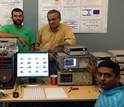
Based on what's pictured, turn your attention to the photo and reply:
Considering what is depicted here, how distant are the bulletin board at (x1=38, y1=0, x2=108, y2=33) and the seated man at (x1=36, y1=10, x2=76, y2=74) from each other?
33 cm

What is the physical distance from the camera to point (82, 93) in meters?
3.30

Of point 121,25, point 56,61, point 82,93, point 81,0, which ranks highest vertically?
point 81,0

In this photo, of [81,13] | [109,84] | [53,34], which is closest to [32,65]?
[53,34]

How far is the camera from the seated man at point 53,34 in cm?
454

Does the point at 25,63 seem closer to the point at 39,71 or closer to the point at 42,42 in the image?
the point at 39,71

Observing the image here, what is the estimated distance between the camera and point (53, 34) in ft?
15.4

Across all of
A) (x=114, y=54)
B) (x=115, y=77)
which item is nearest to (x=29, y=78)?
(x=114, y=54)

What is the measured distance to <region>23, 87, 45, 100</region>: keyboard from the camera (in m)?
3.13

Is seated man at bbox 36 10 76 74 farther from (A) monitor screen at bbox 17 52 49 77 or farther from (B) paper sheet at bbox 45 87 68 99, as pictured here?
(B) paper sheet at bbox 45 87 68 99

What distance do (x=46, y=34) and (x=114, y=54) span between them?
1331mm

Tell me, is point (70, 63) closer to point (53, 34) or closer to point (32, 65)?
point (32, 65)

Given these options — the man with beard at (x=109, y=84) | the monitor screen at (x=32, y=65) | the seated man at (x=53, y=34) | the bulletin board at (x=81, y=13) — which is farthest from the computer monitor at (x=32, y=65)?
the bulletin board at (x=81, y=13)

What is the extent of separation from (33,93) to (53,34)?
158 centimetres

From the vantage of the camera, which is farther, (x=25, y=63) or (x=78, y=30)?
(x=78, y=30)
